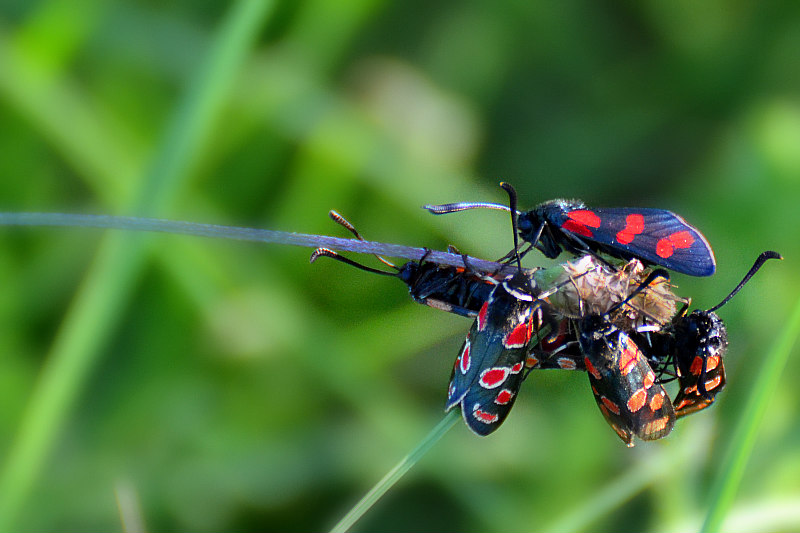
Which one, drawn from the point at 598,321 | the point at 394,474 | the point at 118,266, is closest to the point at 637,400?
the point at 598,321

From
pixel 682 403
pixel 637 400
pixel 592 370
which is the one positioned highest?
pixel 592 370

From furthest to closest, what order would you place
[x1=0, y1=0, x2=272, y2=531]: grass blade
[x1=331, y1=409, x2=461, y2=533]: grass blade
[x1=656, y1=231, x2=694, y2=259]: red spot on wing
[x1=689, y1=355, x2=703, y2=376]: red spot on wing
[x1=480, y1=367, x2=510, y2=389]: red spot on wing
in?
[x1=0, y1=0, x2=272, y2=531]: grass blade < [x1=656, y1=231, x2=694, y2=259]: red spot on wing < [x1=689, y1=355, x2=703, y2=376]: red spot on wing < [x1=480, y1=367, x2=510, y2=389]: red spot on wing < [x1=331, y1=409, x2=461, y2=533]: grass blade

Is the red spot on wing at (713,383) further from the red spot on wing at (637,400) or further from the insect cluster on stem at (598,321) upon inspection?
the red spot on wing at (637,400)

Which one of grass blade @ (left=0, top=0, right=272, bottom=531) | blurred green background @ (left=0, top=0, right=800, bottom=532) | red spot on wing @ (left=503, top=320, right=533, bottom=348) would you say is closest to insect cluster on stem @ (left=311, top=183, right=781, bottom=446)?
red spot on wing @ (left=503, top=320, right=533, bottom=348)

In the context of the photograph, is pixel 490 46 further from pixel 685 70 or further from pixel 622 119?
pixel 685 70

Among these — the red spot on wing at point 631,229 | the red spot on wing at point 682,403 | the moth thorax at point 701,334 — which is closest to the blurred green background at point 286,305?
the red spot on wing at point 682,403

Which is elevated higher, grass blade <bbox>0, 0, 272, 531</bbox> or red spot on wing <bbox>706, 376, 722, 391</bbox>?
grass blade <bbox>0, 0, 272, 531</bbox>

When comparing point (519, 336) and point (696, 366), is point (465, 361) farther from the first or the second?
point (696, 366)

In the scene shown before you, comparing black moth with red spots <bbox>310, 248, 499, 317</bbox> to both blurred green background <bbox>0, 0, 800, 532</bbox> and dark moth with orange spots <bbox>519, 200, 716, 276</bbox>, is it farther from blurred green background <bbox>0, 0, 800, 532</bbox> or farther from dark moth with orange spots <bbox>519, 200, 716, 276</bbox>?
blurred green background <bbox>0, 0, 800, 532</bbox>
